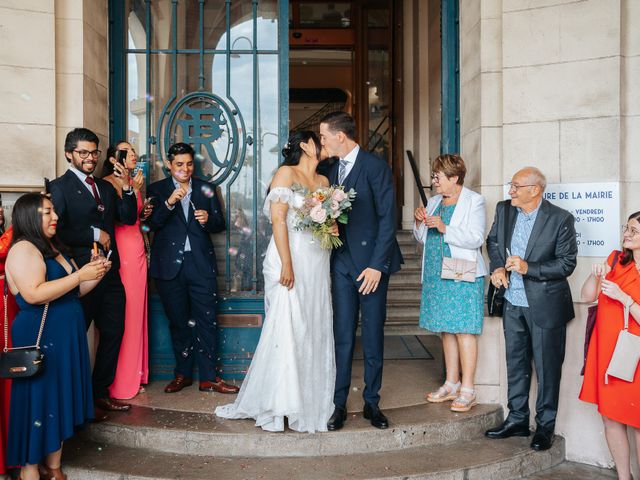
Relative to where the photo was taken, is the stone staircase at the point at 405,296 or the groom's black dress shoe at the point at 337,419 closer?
the groom's black dress shoe at the point at 337,419

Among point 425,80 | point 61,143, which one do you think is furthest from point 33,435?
point 425,80

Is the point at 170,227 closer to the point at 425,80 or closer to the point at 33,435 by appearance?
the point at 33,435

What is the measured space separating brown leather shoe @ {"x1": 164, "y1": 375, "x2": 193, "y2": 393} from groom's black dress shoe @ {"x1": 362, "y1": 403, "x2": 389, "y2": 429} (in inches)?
64.1

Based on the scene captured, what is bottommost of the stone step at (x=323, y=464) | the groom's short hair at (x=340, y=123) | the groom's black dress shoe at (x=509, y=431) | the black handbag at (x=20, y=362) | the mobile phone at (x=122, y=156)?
the stone step at (x=323, y=464)

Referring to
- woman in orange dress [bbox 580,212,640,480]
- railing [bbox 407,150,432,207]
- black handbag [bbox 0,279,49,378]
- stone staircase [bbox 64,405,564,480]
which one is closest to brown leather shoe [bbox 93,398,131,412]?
stone staircase [bbox 64,405,564,480]

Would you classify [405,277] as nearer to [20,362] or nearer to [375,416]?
[375,416]

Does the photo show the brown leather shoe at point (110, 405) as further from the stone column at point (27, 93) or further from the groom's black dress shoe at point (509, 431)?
the groom's black dress shoe at point (509, 431)

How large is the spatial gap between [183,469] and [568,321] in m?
2.85

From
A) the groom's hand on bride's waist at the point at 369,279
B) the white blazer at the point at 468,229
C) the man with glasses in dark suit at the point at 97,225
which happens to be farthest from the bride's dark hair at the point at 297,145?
the man with glasses in dark suit at the point at 97,225

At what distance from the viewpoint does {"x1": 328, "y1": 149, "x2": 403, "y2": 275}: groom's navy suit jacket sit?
414 centimetres

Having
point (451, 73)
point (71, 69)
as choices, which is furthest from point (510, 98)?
point (71, 69)

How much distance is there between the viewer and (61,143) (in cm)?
482

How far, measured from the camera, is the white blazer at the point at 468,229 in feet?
14.8

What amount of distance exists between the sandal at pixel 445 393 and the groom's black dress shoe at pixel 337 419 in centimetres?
87
